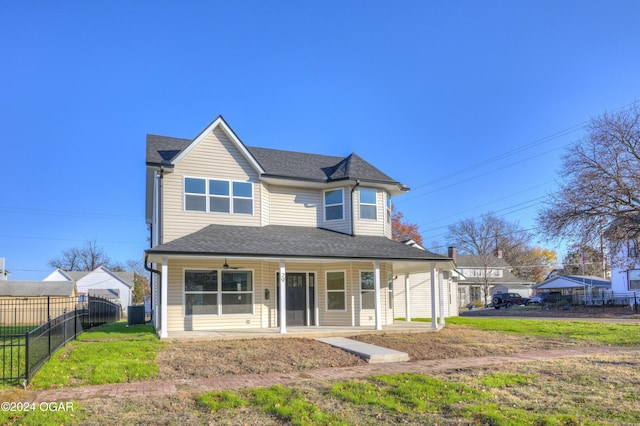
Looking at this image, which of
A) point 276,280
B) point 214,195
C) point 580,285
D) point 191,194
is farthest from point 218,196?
point 580,285

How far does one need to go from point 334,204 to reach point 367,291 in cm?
→ 383

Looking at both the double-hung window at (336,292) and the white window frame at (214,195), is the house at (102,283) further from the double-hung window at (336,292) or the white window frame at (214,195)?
the double-hung window at (336,292)

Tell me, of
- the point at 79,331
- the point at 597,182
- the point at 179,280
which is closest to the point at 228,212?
the point at 179,280

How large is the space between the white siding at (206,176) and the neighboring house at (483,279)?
151ft

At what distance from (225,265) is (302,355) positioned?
6.20 m

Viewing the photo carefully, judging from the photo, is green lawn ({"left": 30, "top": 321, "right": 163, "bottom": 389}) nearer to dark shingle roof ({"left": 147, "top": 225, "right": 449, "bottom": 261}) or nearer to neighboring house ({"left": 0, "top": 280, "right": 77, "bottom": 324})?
dark shingle roof ({"left": 147, "top": 225, "right": 449, "bottom": 261})

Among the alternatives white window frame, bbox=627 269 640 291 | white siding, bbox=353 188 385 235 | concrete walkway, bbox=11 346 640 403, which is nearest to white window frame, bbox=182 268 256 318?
white siding, bbox=353 188 385 235

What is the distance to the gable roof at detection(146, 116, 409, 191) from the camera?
58.7ft

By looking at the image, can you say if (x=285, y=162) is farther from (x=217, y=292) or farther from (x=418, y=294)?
(x=418, y=294)

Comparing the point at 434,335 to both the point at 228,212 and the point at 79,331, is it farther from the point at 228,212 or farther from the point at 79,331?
the point at 79,331

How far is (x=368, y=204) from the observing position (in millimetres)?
19766

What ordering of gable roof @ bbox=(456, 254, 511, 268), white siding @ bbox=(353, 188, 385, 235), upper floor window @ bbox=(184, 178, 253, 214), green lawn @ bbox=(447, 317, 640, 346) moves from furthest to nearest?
gable roof @ bbox=(456, 254, 511, 268) → white siding @ bbox=(353, 188, 385, 235) → upper floor window @ bbox=(184, 178, 253, 214) → green lawn @ bbox=(447, 317, 640, 346)

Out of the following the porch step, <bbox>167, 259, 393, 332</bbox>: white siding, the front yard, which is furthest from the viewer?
Answer: <bbox>167, 259, 393, 332</bbox>: white siding

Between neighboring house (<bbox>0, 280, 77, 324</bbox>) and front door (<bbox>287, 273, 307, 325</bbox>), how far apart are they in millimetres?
13014
